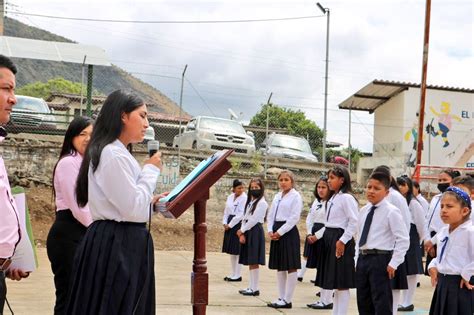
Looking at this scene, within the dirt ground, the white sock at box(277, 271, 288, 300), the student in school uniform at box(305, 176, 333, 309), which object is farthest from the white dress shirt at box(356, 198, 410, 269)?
the dirt ground

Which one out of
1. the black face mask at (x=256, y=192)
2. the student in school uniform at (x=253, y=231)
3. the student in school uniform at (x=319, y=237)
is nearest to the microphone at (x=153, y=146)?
the student in school uniform at (x=319, y=237)

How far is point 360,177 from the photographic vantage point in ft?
83.1

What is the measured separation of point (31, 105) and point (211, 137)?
4.73 m

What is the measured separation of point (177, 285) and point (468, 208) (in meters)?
5.49

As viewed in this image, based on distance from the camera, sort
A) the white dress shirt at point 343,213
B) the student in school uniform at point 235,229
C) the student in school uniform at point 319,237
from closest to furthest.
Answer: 1. the white dress shirt at point 343,213
2. the student in school uniform at point 319,237
3. the student in school uniform at point 235,229

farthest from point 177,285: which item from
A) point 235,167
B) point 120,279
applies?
point 235,167

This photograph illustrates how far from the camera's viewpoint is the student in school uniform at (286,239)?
9.18 meters

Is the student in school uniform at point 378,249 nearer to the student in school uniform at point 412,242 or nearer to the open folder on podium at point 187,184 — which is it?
the student in school uniform at point 412,242

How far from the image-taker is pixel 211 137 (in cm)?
1873

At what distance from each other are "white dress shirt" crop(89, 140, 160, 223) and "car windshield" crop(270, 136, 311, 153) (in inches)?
610

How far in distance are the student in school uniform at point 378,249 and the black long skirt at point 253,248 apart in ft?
11.9

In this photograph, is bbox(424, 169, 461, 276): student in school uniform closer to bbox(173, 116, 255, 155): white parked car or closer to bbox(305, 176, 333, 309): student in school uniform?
bbox(305, 176, 333, 309): student in school uniform

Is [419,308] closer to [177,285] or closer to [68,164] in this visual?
[177,285]

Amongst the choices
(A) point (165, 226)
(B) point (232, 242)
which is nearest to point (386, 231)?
(B) point (232, 242)
